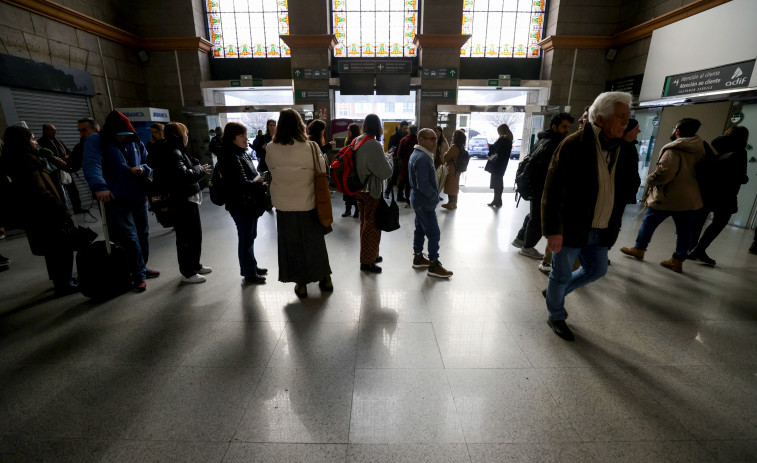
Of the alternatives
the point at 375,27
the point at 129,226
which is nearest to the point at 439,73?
the point at 375,27

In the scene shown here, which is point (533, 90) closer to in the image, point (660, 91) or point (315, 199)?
point (660, 91)

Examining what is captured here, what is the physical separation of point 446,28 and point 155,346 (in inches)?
387

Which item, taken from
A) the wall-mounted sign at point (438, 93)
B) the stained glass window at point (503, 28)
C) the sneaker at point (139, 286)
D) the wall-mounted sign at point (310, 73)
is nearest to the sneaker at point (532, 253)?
the sneaker at point (139, 286)

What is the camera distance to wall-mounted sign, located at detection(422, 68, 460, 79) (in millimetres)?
9391

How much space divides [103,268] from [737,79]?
30.8ft

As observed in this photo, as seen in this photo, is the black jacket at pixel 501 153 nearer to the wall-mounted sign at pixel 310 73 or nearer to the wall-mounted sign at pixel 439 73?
the wall-mounted sign at pixel 439 73

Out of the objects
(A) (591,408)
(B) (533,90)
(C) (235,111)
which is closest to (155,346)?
(A) (591,408)

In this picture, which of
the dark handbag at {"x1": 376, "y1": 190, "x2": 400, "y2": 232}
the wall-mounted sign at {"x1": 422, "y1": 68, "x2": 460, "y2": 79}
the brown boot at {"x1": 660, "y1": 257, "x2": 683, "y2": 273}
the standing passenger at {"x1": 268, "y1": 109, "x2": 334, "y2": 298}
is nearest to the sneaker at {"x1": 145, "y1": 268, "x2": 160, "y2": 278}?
the standing passenger at {"x1": 268, "y1": 109, "x2": 334, "y2": 298}

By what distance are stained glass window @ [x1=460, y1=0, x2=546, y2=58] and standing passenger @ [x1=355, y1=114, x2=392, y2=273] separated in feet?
27.2

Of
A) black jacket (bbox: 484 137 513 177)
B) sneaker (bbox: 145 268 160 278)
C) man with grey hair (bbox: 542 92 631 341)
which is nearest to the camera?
man with grey hair (bbox: 542 92 631 341)

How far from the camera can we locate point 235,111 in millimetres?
9242

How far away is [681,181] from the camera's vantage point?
11.7ft

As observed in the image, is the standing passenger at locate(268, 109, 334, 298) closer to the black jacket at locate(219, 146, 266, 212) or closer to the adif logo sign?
the black jacket at locate(219, 146, 266, 212)

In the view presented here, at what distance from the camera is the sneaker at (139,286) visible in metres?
3.26
